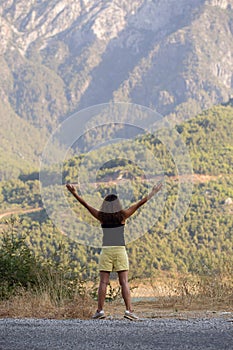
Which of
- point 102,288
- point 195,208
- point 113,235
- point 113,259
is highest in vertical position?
point 195,208

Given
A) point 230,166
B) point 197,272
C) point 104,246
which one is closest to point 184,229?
point 230,166

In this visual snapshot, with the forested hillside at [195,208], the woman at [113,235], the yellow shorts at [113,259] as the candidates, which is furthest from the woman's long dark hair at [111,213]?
the forested hillside at [195,208]

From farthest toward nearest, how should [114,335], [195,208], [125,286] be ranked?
[195,208] → [125,286] → [114,335]

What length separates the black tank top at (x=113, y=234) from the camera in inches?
361

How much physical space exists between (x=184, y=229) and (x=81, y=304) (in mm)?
58197

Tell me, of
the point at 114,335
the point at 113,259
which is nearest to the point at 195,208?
the point at 113,259

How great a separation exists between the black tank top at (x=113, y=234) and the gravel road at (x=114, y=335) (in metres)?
1.28

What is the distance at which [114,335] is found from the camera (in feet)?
23.1

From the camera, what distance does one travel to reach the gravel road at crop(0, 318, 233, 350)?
6424 mm

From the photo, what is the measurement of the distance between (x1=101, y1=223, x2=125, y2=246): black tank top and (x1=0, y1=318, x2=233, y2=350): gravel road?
1281mm

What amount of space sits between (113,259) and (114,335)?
223cm

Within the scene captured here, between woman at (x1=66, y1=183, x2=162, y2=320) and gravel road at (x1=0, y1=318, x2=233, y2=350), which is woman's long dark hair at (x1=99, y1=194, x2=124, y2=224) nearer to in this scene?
woman at (x1=66, y1=183, x2=162, y2=320)

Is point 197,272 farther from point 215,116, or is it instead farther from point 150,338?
point 215,116

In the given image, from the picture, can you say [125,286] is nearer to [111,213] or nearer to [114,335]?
[111,213]
